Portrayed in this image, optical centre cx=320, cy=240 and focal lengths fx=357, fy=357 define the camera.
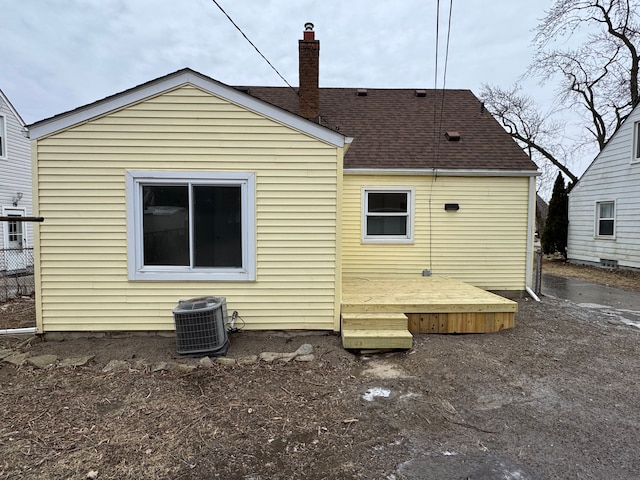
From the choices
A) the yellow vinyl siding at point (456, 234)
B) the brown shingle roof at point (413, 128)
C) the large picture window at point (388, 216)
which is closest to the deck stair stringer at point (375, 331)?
the yellow vinyl siding at point (456, 234)

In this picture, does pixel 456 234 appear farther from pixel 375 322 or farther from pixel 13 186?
pixel 13 186

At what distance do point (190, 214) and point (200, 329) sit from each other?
4.98ft

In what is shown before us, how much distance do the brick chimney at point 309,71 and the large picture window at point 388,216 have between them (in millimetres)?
2902

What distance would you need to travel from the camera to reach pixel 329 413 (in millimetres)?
3139

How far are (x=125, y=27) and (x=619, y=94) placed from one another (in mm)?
23838

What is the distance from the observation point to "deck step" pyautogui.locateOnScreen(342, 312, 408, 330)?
470 centimetres

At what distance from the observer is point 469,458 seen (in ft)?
8.28

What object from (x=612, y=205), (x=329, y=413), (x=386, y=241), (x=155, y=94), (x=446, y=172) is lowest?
(x=329, y=413)

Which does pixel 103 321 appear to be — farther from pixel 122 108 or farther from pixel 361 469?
pixel 361 469

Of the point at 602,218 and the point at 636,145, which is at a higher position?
the point at 636,145

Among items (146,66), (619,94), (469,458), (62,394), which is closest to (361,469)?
(469,458)

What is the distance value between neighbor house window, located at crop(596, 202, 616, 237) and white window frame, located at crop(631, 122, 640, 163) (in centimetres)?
171

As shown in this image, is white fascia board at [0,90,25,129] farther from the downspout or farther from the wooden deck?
the downspout

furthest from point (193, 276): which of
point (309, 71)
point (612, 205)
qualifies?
point (612, 205)
